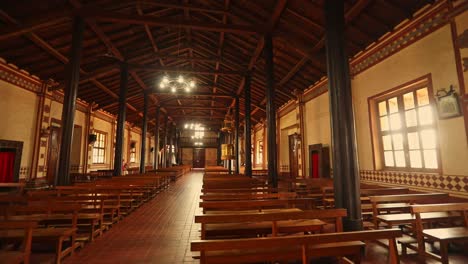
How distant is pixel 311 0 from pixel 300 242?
540 cm

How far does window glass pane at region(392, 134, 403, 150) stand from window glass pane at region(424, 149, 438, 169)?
2.03ft

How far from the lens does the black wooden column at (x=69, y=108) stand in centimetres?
525

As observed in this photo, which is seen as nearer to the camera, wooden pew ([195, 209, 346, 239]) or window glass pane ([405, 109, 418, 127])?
wooden pew ([195, 209, 346, 239])

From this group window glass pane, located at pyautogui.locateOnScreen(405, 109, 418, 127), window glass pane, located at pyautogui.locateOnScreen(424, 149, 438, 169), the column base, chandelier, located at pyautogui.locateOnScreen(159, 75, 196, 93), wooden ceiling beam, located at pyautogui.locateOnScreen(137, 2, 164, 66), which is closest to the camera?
the column base

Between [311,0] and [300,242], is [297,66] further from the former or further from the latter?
[300,242]

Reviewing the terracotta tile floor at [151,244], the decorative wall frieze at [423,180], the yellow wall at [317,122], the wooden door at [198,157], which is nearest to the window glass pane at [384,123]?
the decorative wall frieze at [423,180]

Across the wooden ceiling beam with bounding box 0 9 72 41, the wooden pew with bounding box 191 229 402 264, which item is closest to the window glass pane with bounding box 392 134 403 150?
the wooden pew with bounding box 191 229 402 264

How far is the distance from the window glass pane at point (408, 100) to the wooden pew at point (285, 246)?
14.3ft

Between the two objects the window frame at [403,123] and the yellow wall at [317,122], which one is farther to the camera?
the yellow wall at [317,122]

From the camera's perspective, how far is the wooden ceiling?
5.18m

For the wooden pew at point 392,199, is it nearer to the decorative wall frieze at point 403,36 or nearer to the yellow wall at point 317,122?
the decorative wall frieze at point 403,36

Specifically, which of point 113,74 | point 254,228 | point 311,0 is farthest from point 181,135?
point 254,228

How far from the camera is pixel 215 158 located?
88.2 ft

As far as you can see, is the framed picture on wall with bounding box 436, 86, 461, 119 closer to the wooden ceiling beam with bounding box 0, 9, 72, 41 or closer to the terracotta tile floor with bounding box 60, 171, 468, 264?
the terracotta tile floor with bounding box 60, 171, 468, 264
